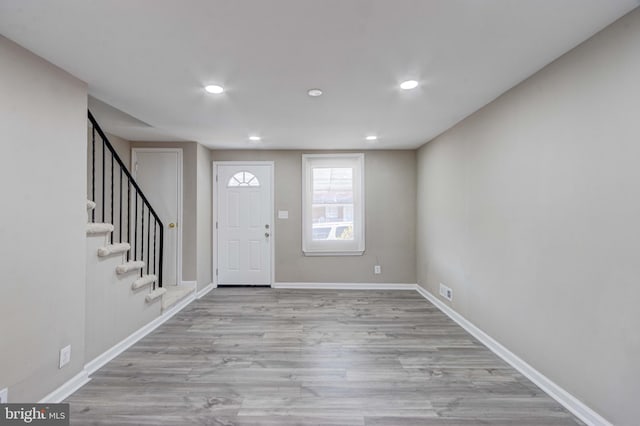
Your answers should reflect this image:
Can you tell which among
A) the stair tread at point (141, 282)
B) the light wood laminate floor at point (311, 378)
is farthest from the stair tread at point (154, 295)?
the light wood laminate floor at point (311, 378)

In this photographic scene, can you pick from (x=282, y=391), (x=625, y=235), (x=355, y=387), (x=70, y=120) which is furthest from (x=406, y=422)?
(x=70, y=120)

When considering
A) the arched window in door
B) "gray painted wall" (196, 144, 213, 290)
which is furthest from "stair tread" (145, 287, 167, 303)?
the arched window in door

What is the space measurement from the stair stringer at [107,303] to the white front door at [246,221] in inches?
76.0

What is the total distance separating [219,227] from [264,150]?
1525mm

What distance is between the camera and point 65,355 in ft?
6.89

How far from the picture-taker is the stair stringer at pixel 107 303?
7.97 ft

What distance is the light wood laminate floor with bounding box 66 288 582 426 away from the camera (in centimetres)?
190

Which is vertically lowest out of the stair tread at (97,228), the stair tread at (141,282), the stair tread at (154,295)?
the stair tread at (154,295)

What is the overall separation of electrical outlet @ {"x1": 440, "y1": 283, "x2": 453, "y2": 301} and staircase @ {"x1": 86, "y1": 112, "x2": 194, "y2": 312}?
3.52 meters

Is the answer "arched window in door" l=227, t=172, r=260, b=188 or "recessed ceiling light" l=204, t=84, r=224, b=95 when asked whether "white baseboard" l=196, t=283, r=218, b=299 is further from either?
"recessed ceiling light" l=204, t=84, r=224, b=95

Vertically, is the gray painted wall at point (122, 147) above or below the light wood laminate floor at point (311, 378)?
above

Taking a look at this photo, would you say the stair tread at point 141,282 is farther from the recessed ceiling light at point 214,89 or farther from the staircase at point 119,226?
the recessed ceiling light at point 214,89

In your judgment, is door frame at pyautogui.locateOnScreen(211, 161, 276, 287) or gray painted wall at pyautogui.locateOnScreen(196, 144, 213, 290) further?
door frame at pyautogui.locateOnScreen(211, 161, 276, 287)

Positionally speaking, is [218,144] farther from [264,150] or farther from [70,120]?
[70,120]
